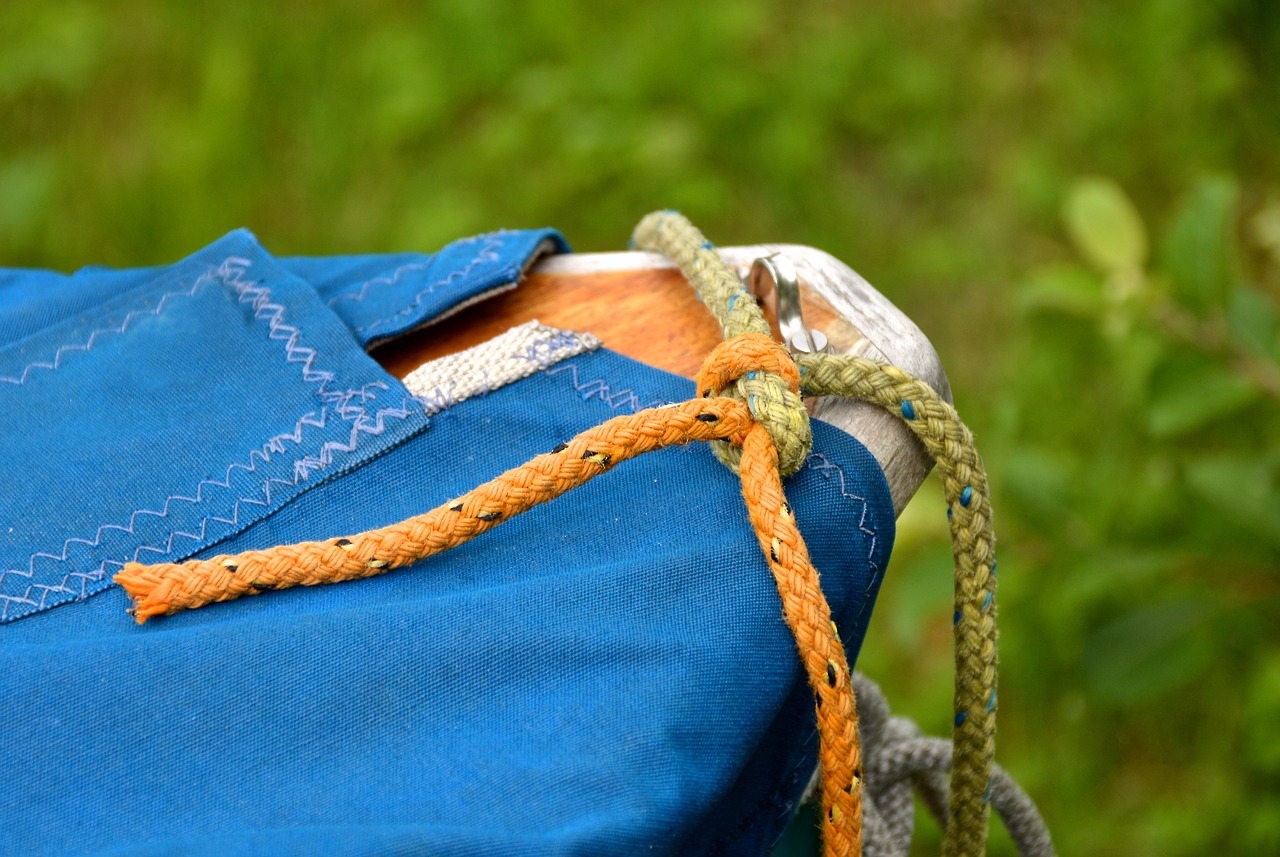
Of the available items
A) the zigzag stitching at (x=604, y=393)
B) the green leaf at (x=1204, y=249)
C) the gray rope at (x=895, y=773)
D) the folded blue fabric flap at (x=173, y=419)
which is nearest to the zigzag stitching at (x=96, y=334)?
the folded blue fabric flap at (x=173, y=419)

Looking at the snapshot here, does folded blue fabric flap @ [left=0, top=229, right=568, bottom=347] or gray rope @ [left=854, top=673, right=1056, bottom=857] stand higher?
folded blue fabric flap @ [left=0, top=229, right=568, bottom=347]

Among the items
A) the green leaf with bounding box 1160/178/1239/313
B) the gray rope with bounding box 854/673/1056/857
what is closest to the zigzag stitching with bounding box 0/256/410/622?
the gray rope with bounding box 854/673/1056/857

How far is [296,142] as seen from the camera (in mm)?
2662

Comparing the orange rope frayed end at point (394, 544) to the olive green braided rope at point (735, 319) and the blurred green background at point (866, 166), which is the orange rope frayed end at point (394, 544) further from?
the blurred green background at point (866, 166)

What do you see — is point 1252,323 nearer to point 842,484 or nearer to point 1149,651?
point 1149,651

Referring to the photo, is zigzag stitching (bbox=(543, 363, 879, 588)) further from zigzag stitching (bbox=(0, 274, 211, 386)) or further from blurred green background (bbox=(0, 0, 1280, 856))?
blurred green background (bbox=(0, 0, 1280, 856))

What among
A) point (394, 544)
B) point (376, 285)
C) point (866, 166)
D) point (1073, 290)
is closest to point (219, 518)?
point (394, 544)

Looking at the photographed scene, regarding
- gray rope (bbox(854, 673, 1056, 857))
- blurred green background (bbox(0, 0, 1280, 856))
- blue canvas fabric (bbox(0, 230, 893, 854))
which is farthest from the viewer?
blurred green background (bbox(0, 0, 1280, 856))

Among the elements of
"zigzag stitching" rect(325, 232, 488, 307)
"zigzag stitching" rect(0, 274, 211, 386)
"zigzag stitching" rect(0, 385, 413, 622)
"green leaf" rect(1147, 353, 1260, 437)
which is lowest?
"green leaf" rect(1147, 353, 1260, 437)

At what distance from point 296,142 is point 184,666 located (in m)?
2.21

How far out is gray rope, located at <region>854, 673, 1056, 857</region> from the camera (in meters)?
0.97

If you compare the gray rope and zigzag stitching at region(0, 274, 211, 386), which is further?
the gray rope

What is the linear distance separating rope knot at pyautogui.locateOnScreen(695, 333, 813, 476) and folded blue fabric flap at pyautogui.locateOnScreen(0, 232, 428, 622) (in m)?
0.20

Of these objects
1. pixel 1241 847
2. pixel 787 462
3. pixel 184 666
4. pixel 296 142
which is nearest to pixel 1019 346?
pixel 1241 847
